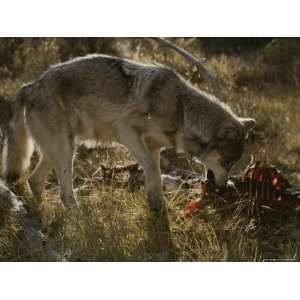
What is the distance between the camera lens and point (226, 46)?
38.9 ft

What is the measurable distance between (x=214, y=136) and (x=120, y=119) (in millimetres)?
877

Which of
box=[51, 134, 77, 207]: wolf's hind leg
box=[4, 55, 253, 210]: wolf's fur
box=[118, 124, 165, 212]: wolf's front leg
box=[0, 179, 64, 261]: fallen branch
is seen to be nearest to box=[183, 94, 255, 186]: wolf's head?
box=[4, 55, 253, 210]: wolf's fur

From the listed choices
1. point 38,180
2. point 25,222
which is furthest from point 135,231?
point 38,180

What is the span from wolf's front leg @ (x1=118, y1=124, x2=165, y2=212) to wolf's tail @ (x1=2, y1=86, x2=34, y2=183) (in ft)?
3.18

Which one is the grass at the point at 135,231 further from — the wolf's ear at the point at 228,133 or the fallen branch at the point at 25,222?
the wolf's ear at the point at 228,133

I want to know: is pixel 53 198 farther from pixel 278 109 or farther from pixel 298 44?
pixel 298 44

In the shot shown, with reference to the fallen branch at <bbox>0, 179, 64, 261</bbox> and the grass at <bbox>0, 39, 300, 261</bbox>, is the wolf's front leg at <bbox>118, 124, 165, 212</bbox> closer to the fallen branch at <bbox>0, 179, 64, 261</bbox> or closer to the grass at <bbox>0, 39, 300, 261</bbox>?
the grass at <bbox>0, 39, 300, 261</bbox>

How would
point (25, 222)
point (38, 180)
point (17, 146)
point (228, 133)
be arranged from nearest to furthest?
point (25, 222)
point (228, 133)
point (17, 146)
point (38, 180)

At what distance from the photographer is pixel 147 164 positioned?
5.21 metres

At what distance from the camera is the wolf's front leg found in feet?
17.0

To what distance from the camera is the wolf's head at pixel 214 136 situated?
521 centimetres

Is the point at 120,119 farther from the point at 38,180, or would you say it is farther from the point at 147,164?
the point at 38,180

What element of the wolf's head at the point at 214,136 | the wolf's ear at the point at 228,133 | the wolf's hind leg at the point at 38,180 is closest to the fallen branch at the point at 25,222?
the wolf's hind leg at the point at 38,180

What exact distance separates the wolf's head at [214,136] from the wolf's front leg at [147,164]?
15.2 inches
